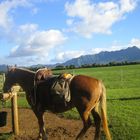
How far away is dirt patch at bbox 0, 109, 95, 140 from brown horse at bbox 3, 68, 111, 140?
107 centimetres

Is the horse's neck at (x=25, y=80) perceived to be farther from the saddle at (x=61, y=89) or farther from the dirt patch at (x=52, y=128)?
the dirt patch at (x=52, y=128)

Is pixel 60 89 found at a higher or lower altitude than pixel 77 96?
higher

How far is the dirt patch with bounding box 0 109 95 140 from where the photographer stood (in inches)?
380

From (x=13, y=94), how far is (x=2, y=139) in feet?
4.16

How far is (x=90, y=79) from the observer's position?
809cm

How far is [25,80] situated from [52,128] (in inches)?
95.1

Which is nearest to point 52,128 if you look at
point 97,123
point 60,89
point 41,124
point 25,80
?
point 41,124

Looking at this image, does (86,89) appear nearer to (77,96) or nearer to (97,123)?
(77,96)

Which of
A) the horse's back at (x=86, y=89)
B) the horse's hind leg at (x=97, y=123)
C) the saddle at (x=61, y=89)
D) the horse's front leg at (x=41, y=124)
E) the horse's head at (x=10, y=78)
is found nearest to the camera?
the horse's back at (x=86, y=89)

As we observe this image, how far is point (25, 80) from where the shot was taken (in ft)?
28.9

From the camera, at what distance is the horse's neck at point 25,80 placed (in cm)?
872

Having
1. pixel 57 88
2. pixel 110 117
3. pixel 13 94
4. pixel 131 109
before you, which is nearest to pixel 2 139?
pixel 13 94

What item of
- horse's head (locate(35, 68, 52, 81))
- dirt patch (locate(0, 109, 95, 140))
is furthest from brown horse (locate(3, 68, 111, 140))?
dirt patch (locate(0, 109, 95, 140))

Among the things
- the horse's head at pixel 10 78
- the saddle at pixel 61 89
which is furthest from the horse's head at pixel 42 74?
the horse's head at pixel 10 78
